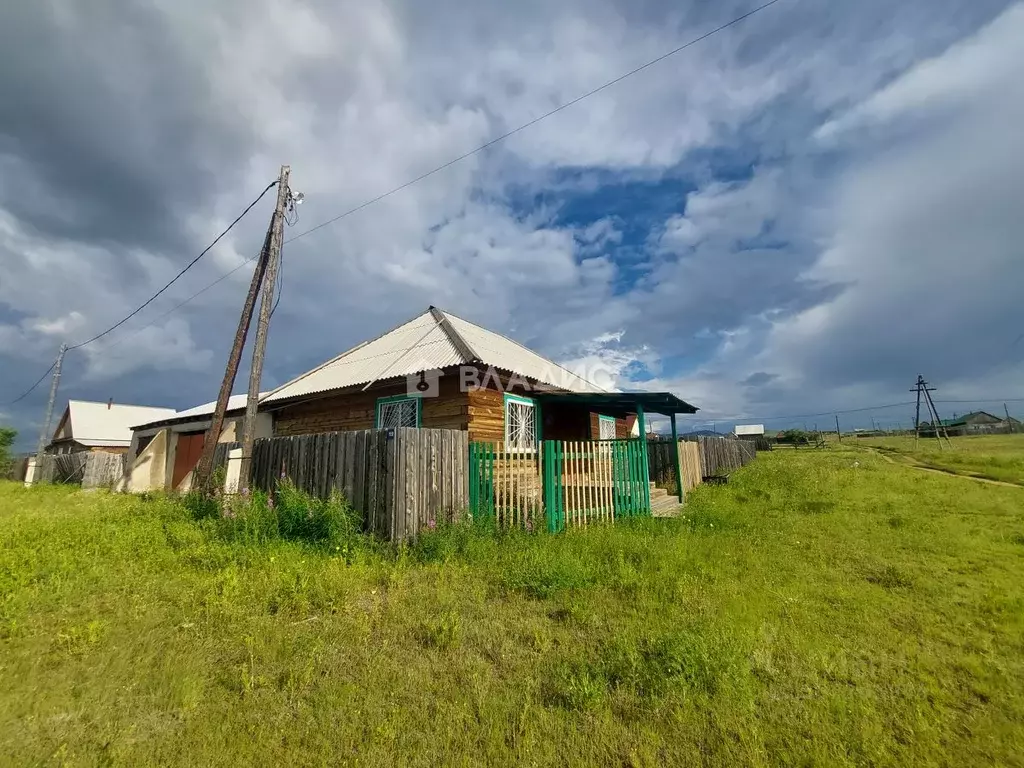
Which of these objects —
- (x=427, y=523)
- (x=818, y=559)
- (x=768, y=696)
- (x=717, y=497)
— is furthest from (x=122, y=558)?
Result: (x=717, y=497)

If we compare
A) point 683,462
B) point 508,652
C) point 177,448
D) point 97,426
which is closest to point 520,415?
point 683,462

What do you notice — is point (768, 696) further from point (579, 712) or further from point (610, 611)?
point (610, 611)

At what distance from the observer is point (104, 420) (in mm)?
40188

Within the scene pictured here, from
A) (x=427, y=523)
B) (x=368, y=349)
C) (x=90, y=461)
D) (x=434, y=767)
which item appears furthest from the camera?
(x=90, y=461)

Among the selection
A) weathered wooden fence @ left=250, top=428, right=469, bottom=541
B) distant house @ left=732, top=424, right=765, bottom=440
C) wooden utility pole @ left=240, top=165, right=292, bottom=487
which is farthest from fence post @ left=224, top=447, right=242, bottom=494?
distant house @ left=732, top=424, right=765, bottom=440

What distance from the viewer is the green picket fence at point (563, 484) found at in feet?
24.8

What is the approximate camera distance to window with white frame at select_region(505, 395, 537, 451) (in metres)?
11.4

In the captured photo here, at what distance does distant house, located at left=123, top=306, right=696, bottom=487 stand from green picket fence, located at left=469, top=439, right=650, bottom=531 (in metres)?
0.64

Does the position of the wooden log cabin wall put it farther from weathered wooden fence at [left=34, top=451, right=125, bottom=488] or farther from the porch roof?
weathered wooden fence at [left=34, top=451, right=125, bottom=488]

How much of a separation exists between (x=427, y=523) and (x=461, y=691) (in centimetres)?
369

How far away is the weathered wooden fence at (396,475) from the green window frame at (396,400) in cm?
312

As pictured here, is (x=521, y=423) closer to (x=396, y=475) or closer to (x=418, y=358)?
(x=418, y=358)

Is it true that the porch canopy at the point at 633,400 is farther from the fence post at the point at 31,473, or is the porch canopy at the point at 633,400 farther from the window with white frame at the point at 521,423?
the fence post at the point at 31,473

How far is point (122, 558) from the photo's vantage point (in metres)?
6.24
